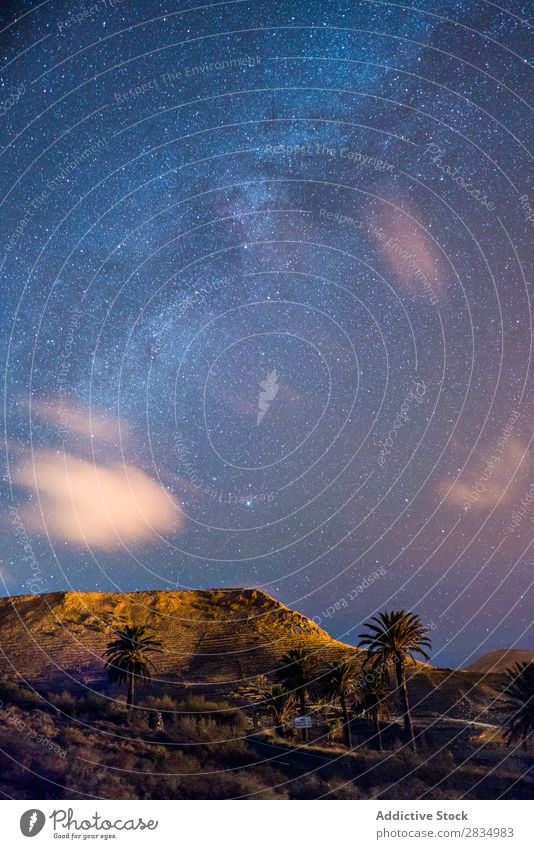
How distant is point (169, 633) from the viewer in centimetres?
9719

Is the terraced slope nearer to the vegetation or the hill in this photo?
the vegetation

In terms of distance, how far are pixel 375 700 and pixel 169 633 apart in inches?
2009

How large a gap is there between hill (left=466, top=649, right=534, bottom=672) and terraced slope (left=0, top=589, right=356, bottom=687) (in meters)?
55.8

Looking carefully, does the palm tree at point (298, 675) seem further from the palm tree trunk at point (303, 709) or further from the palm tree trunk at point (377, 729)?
the palm tree trunk at point (377, 729)

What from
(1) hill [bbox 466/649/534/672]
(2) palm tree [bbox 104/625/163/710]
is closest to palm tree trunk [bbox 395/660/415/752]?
(2) palm tree [bbox 104/625/163/710]

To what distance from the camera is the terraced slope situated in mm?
78625

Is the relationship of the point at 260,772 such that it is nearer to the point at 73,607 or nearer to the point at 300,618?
the point at 300,618

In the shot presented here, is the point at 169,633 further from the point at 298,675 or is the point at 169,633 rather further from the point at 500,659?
the point at 500,659

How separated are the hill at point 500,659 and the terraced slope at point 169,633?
55792 mm

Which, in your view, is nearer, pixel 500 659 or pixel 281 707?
pixel 281 707

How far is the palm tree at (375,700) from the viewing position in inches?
2030

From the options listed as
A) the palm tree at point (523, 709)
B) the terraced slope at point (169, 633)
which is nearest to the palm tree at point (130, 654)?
the terraced slope at point (169, 633)

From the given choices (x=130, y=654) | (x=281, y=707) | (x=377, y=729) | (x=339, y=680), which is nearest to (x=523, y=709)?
(x=377, y=729)
